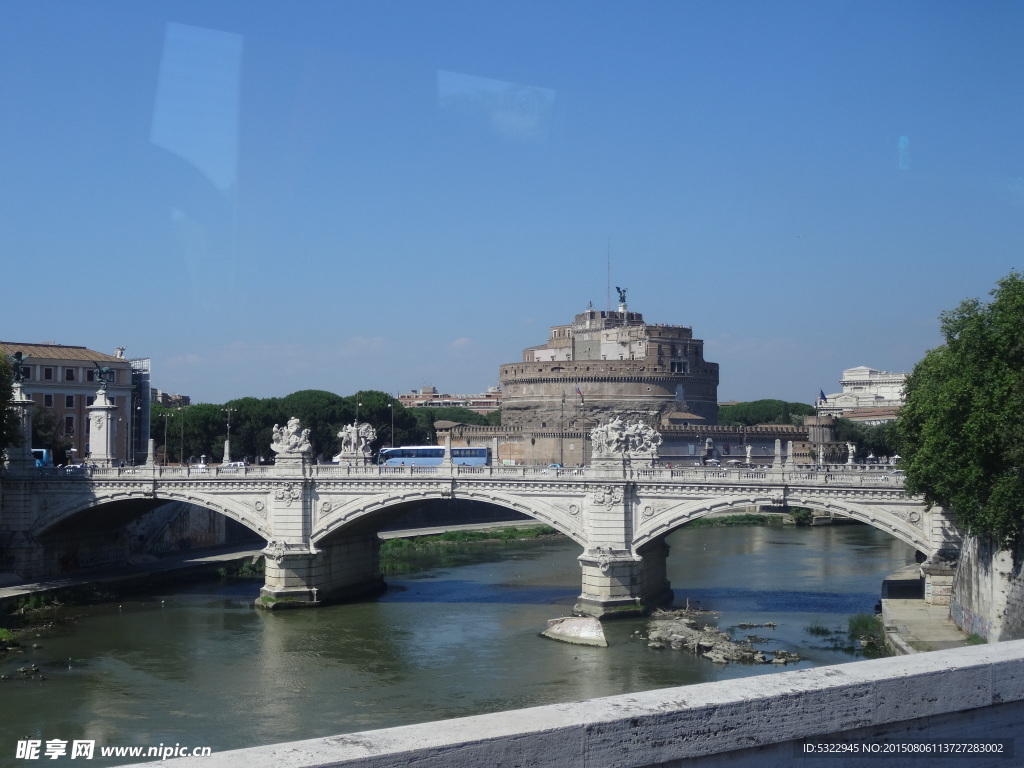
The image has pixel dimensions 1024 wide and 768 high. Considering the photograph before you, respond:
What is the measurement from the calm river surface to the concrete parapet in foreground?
1666cm

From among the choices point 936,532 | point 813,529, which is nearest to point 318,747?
point 936,532

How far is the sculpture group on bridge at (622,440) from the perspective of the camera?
32.6 m

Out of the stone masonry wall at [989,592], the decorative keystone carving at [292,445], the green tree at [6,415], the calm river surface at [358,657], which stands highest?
the green tree at [6,415]

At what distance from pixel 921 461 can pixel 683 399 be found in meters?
53.8

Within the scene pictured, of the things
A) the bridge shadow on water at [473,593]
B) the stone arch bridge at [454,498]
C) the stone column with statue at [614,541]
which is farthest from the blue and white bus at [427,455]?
the stone column with statue at [614,541]

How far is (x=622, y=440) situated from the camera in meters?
32.6

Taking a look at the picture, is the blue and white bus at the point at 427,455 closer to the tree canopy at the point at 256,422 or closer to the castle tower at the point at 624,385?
the tree canopy at the point at 256,422

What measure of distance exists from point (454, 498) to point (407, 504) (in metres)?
1.48

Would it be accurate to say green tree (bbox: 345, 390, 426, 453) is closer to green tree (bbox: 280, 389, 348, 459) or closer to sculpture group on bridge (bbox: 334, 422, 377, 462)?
green tree (bbox: 280, 389, 348, 459)

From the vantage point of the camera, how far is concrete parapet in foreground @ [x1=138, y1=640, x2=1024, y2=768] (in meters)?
4.20

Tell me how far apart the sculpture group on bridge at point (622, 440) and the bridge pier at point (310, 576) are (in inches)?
370

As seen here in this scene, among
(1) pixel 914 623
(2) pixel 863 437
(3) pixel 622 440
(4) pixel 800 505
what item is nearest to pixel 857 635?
(1) pixel 914 623

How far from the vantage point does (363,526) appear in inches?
1469

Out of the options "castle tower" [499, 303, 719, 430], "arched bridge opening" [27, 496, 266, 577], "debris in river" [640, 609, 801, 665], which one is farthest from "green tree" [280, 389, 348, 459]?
"debris in river" [640, 609, 801, 665]
